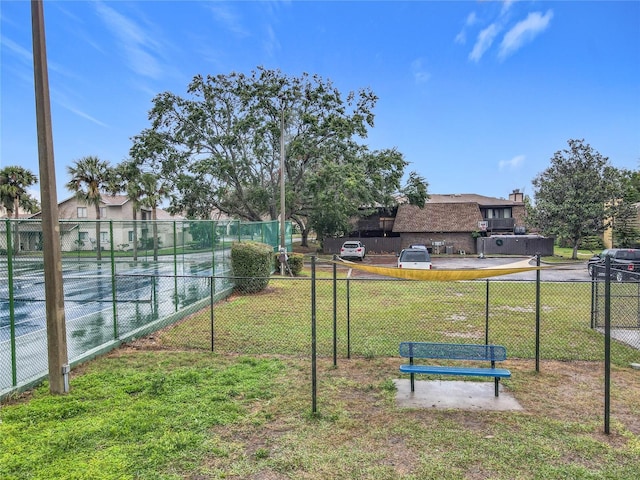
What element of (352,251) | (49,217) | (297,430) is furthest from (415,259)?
(49,217)

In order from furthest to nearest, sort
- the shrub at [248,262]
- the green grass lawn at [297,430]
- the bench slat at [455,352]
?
the shrub at [248,262]
the bench slat at [455,352]
the green grass lawn at [297,430]

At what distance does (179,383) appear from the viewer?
5.80 metres

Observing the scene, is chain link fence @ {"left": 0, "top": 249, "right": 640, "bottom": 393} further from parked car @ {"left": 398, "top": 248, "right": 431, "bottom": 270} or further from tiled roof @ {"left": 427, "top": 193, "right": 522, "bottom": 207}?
tiled roof @ {"left": 427, "top": 193, "right": 522, "bottom": 207}

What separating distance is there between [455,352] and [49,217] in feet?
18.8

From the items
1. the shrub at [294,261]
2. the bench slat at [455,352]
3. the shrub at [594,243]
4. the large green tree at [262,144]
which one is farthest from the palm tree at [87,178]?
the shrub at [594,243]

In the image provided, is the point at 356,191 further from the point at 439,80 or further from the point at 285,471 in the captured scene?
the point at 285,471

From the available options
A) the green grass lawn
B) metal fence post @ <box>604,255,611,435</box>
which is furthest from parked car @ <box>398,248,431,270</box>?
metal fence post @ <box>604,255,611,435</box>

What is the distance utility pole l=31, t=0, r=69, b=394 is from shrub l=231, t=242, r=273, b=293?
851 cm

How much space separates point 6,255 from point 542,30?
1586 centimetres

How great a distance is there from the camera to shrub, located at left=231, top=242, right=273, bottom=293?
13953 mm

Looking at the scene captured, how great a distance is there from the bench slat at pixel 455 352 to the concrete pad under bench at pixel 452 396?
1.47 feet

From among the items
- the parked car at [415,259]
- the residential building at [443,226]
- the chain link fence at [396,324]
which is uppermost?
the residential building at [443,226]

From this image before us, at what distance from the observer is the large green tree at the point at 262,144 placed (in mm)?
30094

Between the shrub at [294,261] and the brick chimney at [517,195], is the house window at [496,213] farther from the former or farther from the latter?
the shrub at [294,261]
